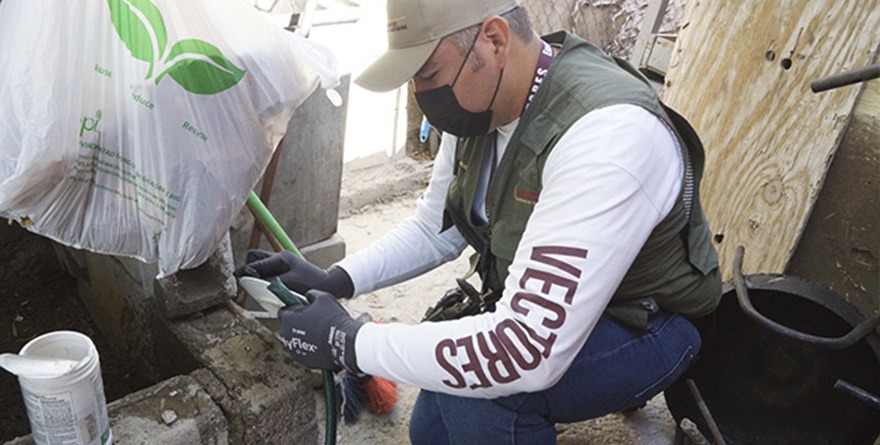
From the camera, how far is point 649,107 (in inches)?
58.7

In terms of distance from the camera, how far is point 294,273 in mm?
1907

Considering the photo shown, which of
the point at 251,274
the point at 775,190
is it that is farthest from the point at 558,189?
the point at 775,190

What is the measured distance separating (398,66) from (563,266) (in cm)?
56

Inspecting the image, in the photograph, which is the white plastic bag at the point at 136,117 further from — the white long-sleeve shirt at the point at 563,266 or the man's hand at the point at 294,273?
the white long-sleeve shirt at the point at 563,266

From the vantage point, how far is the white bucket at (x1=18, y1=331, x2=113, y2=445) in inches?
51.1

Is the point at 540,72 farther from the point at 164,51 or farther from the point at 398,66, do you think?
the point at 164,51

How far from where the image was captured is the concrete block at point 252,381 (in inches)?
64.6

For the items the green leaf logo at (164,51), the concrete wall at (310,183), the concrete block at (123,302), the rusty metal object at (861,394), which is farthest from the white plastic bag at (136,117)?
the rusty metal object at (861,394)

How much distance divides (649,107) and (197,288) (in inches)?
48.1

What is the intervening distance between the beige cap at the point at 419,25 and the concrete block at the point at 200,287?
2.25 ft

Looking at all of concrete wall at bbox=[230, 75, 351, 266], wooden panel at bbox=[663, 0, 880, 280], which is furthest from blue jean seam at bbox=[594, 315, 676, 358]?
concrete wall at bbox=[230, 75, 351, 266]

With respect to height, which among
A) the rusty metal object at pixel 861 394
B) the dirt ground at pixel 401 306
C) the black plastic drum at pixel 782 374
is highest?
the rusty metal object at pixel 861 394

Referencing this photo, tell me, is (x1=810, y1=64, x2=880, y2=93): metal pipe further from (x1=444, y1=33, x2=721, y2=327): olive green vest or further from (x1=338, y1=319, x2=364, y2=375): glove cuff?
(x1=338, y1=319, x2=364, y2=375): glove cuff

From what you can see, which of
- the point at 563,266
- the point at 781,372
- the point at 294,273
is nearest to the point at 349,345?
the point at 294,273
